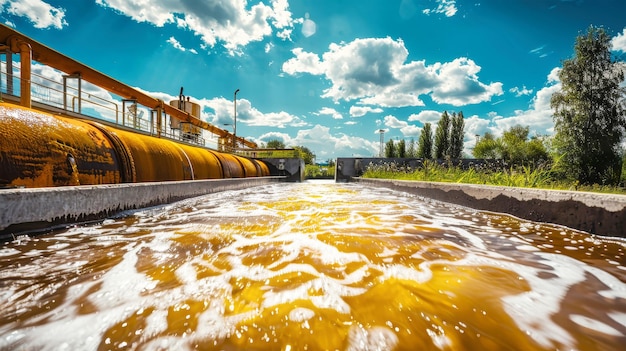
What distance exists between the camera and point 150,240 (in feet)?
9.14

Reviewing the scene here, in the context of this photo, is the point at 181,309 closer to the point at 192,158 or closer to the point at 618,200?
the point at 618,200

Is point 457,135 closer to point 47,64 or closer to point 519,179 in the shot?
point 519,179

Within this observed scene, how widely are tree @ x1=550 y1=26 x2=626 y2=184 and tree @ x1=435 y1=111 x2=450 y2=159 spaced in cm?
1855

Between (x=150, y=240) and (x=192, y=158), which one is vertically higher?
(x=192, y=158)

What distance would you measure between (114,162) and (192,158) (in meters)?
3.02

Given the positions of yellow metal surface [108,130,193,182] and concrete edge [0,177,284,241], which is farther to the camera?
yellow metal surface [108,130,193,182]

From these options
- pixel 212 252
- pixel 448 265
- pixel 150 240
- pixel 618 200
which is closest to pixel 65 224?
pixel 150 240

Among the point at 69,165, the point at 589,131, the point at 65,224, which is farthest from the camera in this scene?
the point at 589,131

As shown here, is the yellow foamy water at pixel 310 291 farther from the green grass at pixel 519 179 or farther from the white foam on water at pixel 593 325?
the green grass at pixel 519 179

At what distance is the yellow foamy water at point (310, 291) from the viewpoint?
1.24 meters

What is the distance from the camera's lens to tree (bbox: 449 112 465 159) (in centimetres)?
3634

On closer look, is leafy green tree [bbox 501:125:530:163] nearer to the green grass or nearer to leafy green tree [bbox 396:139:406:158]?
leafy green tree [bbox 396:139:406:158]

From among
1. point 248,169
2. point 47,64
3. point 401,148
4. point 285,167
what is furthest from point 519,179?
point 401,148

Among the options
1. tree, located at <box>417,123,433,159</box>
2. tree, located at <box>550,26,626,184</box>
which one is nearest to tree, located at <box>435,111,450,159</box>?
tree, located at <box>417,123,433,159</box>
